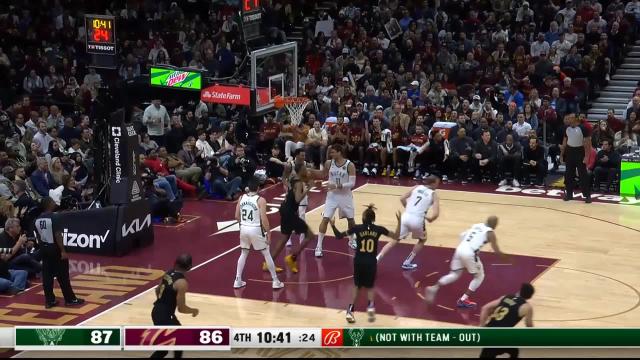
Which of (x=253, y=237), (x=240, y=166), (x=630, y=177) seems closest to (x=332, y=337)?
(x=253, y=237)

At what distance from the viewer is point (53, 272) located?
15.3 m

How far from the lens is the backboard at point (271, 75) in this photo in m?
25.9

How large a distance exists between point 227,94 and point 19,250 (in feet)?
34.2

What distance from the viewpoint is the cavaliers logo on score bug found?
1309cm

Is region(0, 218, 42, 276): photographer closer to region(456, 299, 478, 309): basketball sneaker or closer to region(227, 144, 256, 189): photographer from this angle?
region(227, 144, 256, 189): photographer

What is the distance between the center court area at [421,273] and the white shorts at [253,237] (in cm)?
86

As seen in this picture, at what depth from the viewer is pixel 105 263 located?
59.2 feet

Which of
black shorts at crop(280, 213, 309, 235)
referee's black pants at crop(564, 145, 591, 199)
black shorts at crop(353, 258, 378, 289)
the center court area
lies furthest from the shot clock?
referee's black pants at crop(564, 145, 591, 199)

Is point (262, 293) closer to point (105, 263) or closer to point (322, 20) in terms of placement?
point (105, 263)

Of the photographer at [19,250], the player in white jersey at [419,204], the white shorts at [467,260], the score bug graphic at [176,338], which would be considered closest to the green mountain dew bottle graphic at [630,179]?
the player in white jersey at [419,204]

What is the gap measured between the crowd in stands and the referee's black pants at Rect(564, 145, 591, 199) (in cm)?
81

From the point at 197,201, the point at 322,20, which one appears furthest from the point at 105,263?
the point at 322,20

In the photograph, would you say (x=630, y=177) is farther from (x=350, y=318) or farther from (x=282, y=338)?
(x=282, y=338)

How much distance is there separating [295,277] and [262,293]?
1.01 metres
